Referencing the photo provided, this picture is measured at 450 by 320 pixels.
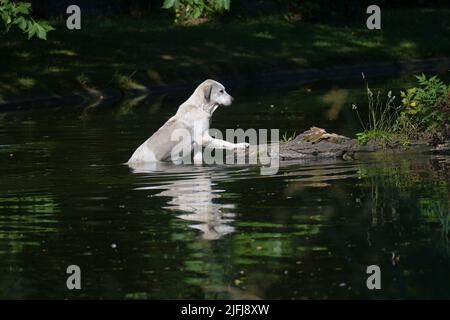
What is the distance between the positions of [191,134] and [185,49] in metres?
19.4

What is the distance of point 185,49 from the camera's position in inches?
1483

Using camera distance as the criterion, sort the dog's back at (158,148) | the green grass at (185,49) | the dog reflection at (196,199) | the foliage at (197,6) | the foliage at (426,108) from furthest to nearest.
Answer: the green grass at (185,49) < the foliage at (426,108) < the dog's back at (158,148) < the foliage at (197,6) < the dog reflection at (196,199)

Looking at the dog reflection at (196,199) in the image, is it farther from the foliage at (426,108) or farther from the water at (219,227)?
the foliage at (426,108)

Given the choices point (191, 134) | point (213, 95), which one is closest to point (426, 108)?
point (213, 95)

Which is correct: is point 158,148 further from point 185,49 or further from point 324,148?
point 185,49

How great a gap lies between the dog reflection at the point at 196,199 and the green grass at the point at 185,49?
13.9 metres

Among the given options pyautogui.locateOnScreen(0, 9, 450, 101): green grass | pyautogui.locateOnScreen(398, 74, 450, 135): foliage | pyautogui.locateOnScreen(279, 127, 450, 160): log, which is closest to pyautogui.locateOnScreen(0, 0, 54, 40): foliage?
pyautogui.locateOnScreen(279, 127, 450, 160): log

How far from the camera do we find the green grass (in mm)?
33281

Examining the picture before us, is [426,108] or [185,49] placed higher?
[185,49]

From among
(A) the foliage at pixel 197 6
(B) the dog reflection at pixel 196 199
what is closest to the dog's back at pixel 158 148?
(B) the dog reflection at pixel 196 199

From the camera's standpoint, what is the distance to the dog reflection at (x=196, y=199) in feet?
42.5

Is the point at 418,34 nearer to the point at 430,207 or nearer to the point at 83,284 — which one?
Answer: the point at 430,207

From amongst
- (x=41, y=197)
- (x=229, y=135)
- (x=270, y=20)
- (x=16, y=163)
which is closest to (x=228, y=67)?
(x=270, y=20)
